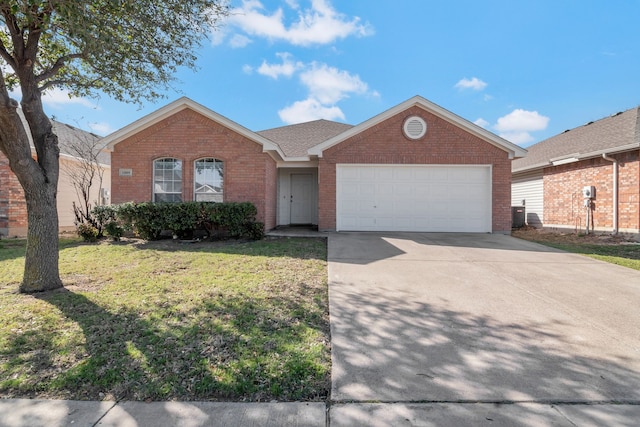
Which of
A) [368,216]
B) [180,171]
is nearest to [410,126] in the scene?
[368,216]

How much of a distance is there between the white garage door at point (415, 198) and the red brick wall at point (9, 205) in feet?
38.7

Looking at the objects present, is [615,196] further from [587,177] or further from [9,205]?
[9,205]

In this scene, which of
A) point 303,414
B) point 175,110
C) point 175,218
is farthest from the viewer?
point 175,110

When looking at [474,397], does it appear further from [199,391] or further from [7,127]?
[7,127]

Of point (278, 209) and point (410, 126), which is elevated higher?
point (410, 126)

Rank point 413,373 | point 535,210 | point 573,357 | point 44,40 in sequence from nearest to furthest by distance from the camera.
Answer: point 413,373 → point 573,357 → point 44,40 → point 535,210

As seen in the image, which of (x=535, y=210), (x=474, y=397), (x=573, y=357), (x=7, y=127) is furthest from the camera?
(x=535, y=210)

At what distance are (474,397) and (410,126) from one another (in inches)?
407

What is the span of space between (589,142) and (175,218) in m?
16.0

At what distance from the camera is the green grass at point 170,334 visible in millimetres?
2486

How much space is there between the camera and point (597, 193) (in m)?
11.8

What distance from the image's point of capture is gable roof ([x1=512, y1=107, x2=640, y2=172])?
11055mm

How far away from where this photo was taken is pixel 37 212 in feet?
16.1

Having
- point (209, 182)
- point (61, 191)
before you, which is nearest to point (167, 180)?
point (209, 182)
